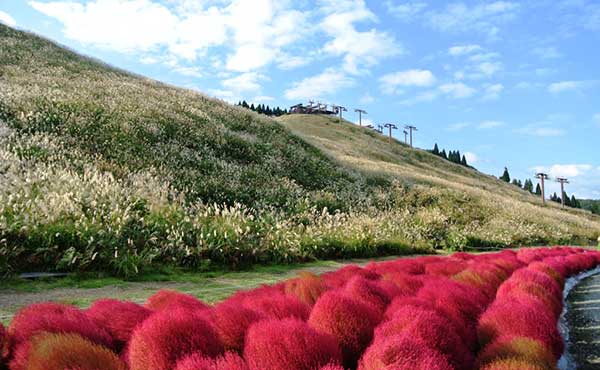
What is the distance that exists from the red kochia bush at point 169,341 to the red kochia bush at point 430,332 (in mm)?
719

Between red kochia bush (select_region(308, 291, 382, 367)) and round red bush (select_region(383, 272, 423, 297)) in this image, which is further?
round red bush (select_region(383, 272, 423, 297))

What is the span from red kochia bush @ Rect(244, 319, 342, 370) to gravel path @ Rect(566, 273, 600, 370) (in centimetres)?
205

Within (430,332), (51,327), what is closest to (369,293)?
(430,332)

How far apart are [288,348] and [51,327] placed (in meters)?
1.14

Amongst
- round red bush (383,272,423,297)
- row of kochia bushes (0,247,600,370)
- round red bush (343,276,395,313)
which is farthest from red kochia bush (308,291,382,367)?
round red bush (383,272,423,297)

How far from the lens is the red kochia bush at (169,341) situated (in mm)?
1827

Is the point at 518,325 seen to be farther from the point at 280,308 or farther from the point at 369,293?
the point at 280,308

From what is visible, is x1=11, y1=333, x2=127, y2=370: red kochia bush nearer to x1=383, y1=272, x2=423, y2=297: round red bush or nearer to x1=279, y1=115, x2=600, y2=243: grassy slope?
x1=383, y1=272, x2=423, y2=297: round red bush

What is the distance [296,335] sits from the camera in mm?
1843

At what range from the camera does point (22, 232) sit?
639 centimetres

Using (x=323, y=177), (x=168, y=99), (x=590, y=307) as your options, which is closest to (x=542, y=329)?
(x=590, y=307)

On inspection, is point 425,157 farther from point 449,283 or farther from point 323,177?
point 449,283

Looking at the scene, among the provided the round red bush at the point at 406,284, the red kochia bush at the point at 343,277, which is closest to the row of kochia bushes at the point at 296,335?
the round red bush at the point at 406,284

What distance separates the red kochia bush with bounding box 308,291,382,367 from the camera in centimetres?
226
